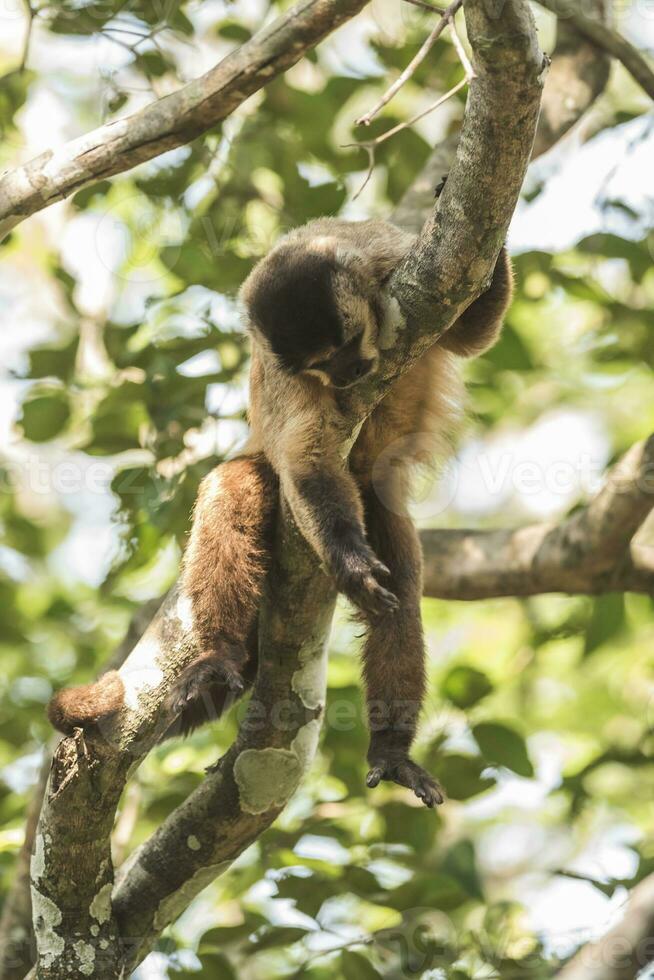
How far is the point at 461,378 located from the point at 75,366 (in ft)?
7.31

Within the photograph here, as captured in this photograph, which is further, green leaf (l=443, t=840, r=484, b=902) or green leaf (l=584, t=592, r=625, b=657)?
green leaf (l=584, t=592, r=625, b=657)

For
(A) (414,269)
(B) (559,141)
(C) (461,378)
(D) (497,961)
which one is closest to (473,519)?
(B) (559,141)

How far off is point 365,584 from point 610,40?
4.02 m

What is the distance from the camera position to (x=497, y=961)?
518 centimetres

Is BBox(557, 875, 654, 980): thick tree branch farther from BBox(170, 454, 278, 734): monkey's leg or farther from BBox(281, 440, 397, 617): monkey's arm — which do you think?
BBox(170, 454, 278, 734): monkey's leg

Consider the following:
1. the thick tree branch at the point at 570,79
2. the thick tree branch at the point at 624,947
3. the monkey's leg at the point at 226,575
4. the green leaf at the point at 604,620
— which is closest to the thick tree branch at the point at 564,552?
the green leaf at the point at 604,620

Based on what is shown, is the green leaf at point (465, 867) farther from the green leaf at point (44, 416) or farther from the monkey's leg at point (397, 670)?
the green leaf at point (44, 416)

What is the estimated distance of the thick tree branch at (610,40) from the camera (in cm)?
632

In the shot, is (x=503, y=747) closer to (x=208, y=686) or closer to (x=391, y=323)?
(x=208, y=686)

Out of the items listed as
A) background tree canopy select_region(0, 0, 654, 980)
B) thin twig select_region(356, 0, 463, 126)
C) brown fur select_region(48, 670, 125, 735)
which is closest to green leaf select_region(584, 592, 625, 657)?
background tree canopy select_region(0, 0, 654, 980)

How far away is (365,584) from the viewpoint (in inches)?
169

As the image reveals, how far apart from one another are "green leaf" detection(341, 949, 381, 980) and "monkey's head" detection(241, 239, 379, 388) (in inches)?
101

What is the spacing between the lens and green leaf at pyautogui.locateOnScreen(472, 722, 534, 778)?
18.2 feet

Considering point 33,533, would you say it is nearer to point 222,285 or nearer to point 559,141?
point 222,285
